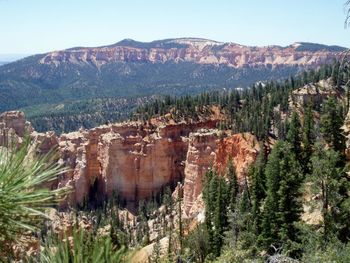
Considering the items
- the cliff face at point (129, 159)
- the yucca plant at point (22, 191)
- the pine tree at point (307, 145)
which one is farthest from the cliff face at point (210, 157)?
the yucca plant at point (22, 191)

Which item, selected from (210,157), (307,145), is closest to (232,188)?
(307,145)

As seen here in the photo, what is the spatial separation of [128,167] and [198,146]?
19779 millimetres

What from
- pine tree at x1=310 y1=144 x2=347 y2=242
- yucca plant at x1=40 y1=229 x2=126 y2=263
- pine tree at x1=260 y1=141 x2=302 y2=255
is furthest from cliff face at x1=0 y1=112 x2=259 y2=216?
yucca plant at x1=40 y1=229 x2=126 y2=263

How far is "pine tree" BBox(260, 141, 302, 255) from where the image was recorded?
28.0 metres

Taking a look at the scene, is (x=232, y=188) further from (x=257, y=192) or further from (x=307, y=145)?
(x=307, y=145)

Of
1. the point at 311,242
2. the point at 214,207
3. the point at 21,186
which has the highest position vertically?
the point at 21,186

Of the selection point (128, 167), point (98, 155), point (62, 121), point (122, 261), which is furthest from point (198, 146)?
point (62, 121)

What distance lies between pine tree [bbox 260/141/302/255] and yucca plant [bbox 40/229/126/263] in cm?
2376

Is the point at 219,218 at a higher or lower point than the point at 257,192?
lower

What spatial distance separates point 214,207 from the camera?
43.7 metres

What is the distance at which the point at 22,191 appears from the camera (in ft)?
13.2

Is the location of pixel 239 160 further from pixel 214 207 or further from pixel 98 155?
pixel 98 155

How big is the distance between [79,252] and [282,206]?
84.0 ft

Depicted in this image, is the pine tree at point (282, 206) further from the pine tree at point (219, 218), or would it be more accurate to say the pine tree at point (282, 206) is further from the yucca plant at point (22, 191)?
the yucca plant at point (22, 191)
